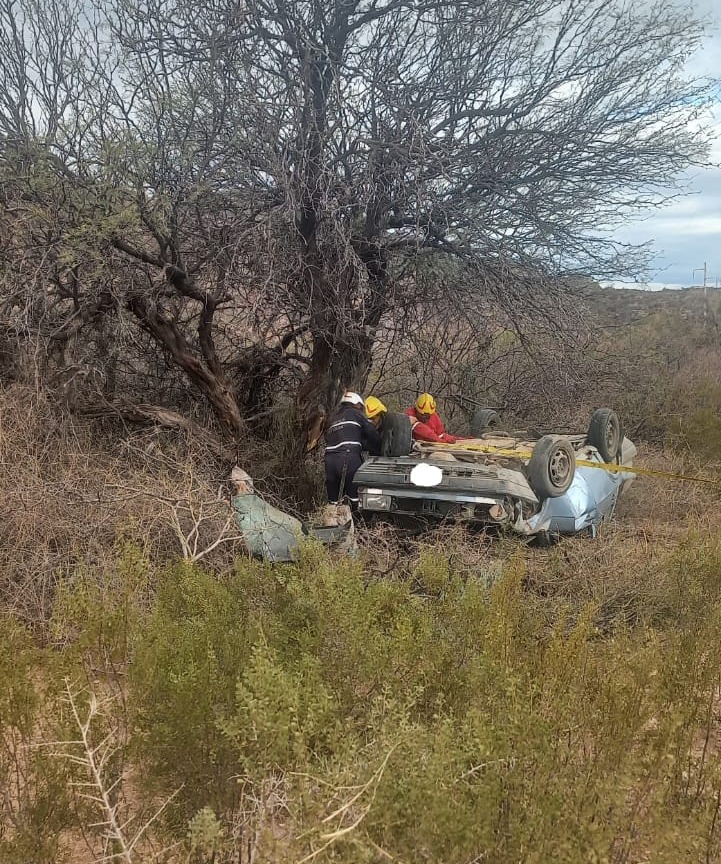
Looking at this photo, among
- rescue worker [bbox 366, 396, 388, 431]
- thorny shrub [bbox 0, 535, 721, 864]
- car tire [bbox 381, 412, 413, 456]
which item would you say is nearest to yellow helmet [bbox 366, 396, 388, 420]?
rescue worker [bbox 366, 396, 388, 431]

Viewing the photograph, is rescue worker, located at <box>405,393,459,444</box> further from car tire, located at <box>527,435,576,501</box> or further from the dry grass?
the dry grass

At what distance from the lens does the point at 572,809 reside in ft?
6.77

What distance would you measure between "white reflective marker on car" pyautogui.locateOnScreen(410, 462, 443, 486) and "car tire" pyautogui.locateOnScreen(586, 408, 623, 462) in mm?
2939

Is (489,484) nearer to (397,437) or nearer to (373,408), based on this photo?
(397,437)

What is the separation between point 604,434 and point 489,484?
2912 millimetres

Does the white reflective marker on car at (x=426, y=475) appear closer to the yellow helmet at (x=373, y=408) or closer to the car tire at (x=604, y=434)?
the yellow helmet at (x=373, y=408)

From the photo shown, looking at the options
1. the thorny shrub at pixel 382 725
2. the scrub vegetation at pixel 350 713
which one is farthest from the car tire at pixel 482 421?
the thorny shrub at pixel 382 725

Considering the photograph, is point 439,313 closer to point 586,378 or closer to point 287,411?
point 287,411

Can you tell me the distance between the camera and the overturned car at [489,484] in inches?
210

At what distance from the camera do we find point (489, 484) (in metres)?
5.26

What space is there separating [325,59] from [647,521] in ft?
19.8

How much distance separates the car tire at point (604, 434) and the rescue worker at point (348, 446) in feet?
8.53

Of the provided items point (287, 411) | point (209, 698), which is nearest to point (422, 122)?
point (287, 411)

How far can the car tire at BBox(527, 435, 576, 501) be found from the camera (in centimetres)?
575
